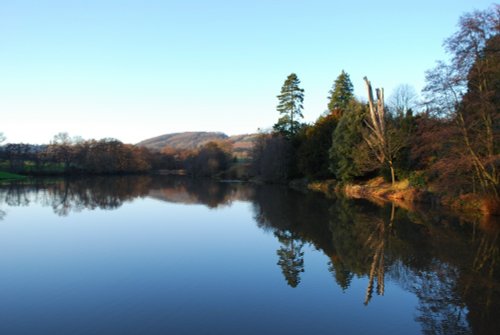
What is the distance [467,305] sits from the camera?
22.6ft

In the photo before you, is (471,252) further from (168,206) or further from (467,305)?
(168,206)

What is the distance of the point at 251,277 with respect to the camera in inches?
354

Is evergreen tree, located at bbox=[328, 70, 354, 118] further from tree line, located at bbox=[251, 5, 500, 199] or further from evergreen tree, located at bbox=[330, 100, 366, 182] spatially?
evergreen tree, located at bbox=[330, 100, 366, 182]

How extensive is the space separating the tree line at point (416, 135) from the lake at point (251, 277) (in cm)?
315

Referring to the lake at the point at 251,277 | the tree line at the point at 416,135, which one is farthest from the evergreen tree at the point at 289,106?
the lake at the point at 251,277

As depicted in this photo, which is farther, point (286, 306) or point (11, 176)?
point (11, 176)

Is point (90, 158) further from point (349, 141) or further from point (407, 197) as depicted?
point (407, 197)

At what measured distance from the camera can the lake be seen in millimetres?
6266

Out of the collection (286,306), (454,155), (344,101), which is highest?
(344,101)

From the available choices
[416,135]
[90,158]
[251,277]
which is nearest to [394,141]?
[416,135]

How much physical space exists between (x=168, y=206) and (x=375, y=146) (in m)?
17.7

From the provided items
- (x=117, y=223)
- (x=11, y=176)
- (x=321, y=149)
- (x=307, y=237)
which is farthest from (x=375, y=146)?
(x=11, y=176)

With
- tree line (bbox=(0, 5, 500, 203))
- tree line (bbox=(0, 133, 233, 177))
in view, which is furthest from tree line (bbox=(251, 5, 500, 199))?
tree line (bbox=(0, 133, 233, 177))

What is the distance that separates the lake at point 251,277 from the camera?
247 inches
